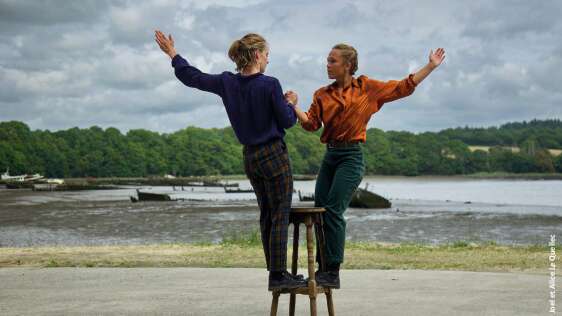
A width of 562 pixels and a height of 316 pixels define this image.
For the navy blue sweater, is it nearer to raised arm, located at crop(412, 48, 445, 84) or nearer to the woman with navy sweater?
the woman with navy sweater

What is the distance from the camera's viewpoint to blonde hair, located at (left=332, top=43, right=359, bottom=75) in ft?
19.0

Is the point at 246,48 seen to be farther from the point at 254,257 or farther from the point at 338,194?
the point at 254,257

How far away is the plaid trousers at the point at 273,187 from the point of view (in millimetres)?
5496

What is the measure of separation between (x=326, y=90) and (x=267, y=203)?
41.5 inches

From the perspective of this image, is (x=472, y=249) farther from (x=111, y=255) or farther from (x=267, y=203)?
(x=267, y=203)

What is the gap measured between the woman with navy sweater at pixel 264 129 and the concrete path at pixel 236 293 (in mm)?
1631

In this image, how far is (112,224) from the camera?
1508 inches

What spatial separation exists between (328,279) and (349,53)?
5.77 feet

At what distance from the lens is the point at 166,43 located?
6059mm

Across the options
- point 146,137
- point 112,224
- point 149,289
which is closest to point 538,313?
point 149,289

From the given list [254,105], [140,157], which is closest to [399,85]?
[254,105]

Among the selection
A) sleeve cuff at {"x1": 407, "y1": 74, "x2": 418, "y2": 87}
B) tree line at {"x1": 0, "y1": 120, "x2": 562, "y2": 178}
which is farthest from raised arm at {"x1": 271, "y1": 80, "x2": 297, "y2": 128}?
tree line at {"x1": 0, "y1": 120, "x2": 562, "y2": 178}

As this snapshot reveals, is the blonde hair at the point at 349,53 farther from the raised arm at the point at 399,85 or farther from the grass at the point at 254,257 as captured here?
the grass at the point at 254,257

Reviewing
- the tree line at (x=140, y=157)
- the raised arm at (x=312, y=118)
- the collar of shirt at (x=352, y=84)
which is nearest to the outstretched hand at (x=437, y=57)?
the collar of shirt at (x=352, y=84)
